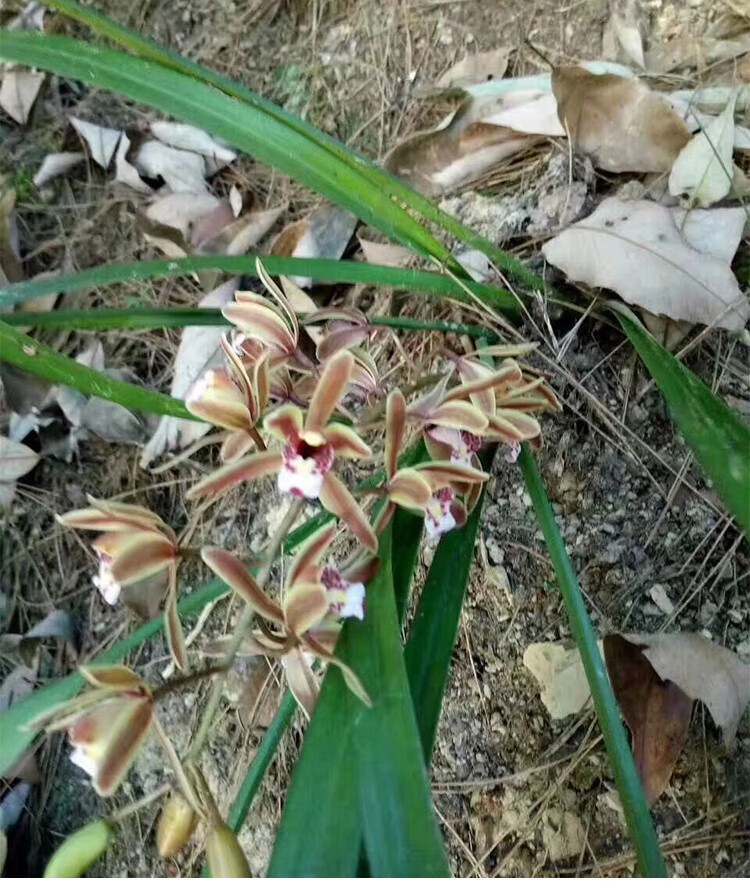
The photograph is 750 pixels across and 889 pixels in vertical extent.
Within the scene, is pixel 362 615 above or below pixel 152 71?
below

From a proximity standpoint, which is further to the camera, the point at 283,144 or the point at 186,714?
the point at 186,714

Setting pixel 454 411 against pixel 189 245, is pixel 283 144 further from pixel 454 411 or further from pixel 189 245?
pixel 189 245

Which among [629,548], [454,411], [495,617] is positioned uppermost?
[454,411]

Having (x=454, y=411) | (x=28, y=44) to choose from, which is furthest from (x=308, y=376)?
(x=28, y=44)

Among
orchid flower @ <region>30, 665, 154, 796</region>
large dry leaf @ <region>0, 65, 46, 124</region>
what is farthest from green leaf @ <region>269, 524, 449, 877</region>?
large dry leaf @ <region>0, 65, 46, 124</region>

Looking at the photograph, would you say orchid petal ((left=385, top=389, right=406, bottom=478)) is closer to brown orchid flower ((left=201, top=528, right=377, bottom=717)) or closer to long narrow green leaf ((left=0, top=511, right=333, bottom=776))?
brown orchid flower ((left=201, top=528, right=377, bottom=717))

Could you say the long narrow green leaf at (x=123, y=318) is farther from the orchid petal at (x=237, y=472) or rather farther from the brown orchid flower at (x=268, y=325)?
the orchid petal at (x=237, y=472)

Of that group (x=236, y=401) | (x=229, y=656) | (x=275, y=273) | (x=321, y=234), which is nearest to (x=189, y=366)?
(x=321, y=234)
